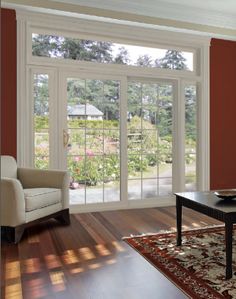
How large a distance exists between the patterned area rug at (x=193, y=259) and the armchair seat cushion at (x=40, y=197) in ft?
3.26

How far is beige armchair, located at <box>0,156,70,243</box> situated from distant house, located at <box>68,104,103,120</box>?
966 millimetres

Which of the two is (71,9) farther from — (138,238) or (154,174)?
(138,238)

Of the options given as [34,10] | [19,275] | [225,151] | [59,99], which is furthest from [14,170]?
[225,151]

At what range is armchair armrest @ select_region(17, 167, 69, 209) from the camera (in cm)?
374

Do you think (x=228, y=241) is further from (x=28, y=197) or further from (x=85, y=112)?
(x=85, y=112)

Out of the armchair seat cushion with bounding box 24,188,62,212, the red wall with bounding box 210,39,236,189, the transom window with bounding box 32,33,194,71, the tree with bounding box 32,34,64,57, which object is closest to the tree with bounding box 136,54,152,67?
the transom window with bounding box 32,33,194,71

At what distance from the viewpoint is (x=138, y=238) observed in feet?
10.4

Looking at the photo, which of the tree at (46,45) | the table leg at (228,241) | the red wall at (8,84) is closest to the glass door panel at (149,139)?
the tree at (46,45)

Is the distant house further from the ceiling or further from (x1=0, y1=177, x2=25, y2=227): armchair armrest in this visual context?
(x1=0, y1=177, x2=25, y2=227): armchair armrest

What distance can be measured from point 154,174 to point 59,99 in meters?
1.83

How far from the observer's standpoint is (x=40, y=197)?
339cm

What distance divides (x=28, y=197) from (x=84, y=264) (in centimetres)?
107

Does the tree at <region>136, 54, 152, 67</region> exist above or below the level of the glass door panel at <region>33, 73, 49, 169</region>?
above

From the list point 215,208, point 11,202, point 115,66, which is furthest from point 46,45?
point 215,208
